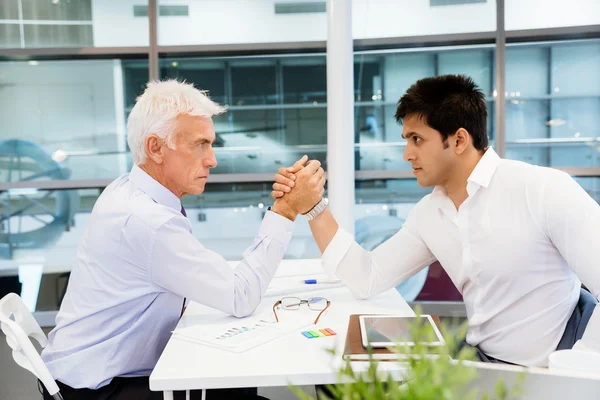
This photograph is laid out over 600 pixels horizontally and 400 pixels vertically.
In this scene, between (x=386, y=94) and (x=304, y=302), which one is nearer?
(x=304, y=302)

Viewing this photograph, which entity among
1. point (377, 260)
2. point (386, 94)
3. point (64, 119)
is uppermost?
point (386, 94)

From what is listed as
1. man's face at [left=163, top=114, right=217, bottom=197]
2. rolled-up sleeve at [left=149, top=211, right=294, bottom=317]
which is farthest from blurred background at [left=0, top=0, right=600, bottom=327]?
rolled-up sleeve at [left=149, top=211, right=294, bottom=317]

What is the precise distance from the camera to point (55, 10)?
12.9ft

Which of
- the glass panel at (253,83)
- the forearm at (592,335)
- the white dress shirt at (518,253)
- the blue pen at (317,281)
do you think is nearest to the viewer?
the forearm at (592,335)

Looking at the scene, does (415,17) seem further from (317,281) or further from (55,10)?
(55,10)

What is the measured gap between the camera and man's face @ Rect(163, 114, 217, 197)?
1.77 metres

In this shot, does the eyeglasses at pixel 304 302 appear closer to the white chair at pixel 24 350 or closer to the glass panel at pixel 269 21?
the white chair at pixel 24 350

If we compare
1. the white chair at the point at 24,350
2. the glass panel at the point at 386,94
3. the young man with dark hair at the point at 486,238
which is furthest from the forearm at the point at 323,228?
the glass panel at the point at 386,94

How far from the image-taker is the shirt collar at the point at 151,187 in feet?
5.71

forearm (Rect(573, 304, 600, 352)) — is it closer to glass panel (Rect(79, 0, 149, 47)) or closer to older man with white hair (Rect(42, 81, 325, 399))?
older man with white hair (Rect(42, 81, 325, 399))

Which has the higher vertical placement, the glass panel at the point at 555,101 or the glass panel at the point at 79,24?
the glass panel at the point at 79,24

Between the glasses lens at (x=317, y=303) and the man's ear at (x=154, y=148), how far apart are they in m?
0.67

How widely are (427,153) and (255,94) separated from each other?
8.18ft

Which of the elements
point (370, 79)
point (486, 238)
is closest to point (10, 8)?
point (370, 79)
